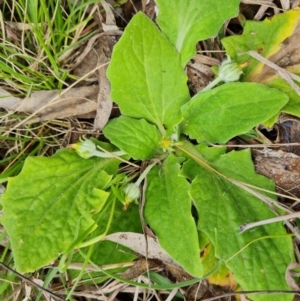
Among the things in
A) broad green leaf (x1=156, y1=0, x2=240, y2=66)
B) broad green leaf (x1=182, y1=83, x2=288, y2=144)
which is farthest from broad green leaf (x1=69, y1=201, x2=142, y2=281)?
broad green leaf (x1=156, y1=0, x2=240, y2=66)

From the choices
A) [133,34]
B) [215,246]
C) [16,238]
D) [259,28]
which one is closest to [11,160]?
[16,238]

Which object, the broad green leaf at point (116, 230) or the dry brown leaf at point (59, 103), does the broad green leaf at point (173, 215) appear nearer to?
the broad green leaf at point (116, 230)

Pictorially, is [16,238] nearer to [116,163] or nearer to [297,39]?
[116,163]

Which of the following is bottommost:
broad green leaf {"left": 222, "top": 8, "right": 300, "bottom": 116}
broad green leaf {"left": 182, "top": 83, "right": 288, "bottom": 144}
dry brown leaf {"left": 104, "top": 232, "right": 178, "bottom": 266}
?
dry brown leaf {"left": 104, "top": 232, "right": 178, "bottom": 266}

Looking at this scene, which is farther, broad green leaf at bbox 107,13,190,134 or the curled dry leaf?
the curled dry leaf

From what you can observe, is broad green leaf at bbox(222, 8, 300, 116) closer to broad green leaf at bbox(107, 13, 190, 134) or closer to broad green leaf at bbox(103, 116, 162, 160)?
broad green leaf at bbox(107, 13, 190, 134)

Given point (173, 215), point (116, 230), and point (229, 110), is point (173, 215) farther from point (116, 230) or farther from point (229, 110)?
point (229, 110)
